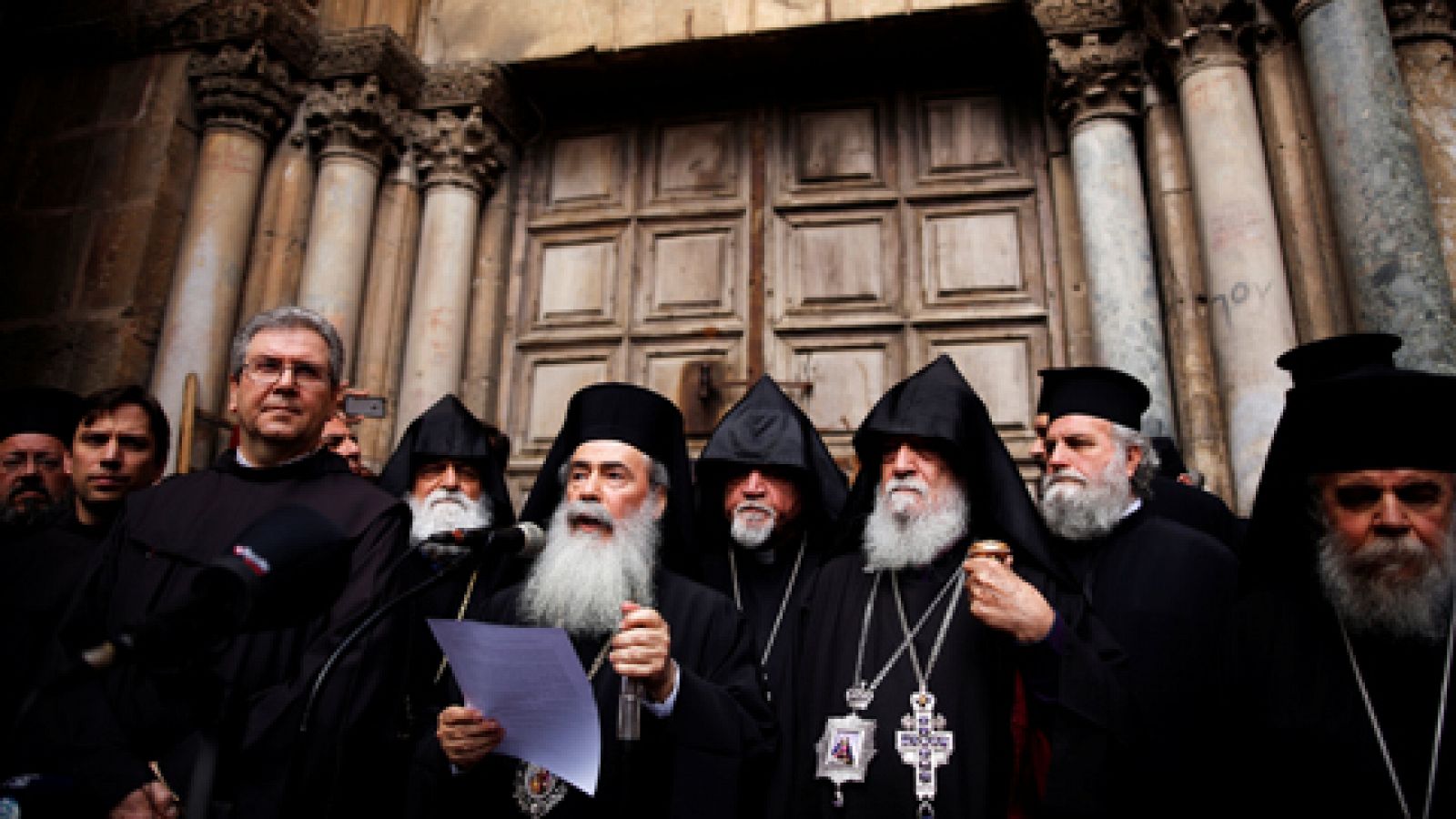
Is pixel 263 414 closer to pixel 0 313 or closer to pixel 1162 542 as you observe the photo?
pixel 1162 542

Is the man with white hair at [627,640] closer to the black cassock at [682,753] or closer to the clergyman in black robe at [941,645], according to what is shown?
the black cassock at [682,753]

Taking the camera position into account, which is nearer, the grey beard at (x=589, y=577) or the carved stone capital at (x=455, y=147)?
the grey beard at (x=589, y=577)

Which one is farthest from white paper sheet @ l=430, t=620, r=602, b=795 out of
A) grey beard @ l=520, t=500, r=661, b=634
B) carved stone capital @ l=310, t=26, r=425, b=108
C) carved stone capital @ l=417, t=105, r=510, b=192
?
carved stone capital @ l=310, t=26, r=425, b=108

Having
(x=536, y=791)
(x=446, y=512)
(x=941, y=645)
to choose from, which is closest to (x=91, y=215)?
(x=446, y=512)

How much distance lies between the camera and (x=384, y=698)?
92.0 inches

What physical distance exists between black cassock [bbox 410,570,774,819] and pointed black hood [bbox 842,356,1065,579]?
0.79 m

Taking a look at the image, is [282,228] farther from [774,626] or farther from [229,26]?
[774,626]

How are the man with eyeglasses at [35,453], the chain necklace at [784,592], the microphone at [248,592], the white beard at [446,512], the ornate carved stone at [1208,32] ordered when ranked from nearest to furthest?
the microphone at [248,592], the chain necklace at [784,592], the man with eyeglasses at [35,453], the white beard at [446,512], the ornate carved stone at [1208,32]

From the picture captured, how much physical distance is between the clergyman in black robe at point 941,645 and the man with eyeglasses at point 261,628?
133 centimetres

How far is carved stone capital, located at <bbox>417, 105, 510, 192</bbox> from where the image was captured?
720cm

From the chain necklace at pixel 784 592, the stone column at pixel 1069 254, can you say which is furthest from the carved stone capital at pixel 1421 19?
the chain necklace at pixel 784 592

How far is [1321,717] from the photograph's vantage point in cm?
230

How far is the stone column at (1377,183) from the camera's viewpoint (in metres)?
4.62

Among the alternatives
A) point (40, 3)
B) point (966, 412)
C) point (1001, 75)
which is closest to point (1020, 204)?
point (1001, 75)
